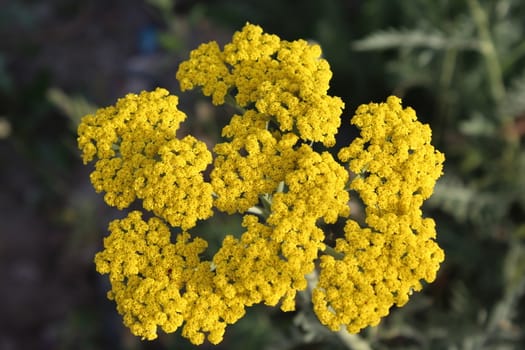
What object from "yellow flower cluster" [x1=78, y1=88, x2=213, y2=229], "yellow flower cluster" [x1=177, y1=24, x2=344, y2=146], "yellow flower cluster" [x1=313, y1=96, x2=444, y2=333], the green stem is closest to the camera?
"yellow flower cluster" [x1=313, y1=96, x2=444, y2=333]

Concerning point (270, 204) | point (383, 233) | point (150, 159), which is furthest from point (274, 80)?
point (383, 233)

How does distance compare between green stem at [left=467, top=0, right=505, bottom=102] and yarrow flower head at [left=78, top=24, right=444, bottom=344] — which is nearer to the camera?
yarrow flower head at [left=78, top=24, right=444, bottom=344]

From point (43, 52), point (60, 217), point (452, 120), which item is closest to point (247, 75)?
point (452, 120)

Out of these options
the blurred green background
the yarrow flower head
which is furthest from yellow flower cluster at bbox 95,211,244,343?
the blurred green background

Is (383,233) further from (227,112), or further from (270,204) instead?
(227,112)

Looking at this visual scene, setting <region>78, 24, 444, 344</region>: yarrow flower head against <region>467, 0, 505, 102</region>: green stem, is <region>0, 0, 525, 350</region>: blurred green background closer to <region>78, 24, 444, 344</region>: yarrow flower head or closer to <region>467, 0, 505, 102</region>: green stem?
<region>467, 0, 505, 102</region>: green stem

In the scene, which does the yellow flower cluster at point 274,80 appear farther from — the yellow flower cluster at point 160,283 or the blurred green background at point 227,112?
the blurred green background at point 227,112

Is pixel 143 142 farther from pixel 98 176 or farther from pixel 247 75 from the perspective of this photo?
pixel 247 75
